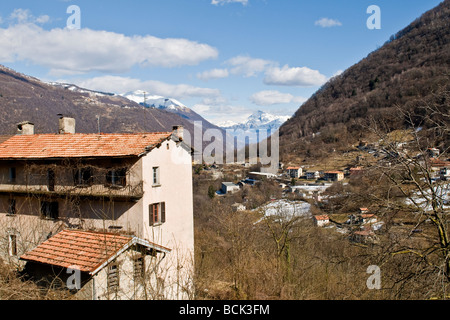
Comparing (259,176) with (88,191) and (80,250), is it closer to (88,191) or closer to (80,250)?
(88,191)

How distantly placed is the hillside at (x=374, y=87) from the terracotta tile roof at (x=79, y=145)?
301 ft

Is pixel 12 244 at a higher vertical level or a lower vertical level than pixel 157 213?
lower

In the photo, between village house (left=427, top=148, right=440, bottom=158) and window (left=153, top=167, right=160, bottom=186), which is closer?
village house (left=427, top=148, right=440, bottom=158)

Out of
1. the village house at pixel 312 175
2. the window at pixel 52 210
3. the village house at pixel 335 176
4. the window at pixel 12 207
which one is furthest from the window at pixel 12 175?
the village house at pixel 312 175

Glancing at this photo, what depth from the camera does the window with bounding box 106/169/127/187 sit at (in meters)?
16.0

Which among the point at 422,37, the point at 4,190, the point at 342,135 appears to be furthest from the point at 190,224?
the point at 422,37

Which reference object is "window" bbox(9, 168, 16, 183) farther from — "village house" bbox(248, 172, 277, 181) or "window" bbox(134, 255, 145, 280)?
"village house" bbox(248, 172, 277, 181)

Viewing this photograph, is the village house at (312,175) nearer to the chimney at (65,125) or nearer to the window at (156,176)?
the chimney at (65,125)

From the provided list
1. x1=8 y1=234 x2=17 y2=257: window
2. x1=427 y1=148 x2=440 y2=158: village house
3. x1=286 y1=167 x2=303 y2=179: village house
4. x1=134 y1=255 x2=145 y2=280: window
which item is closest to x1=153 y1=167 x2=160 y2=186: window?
x1=134 y1=255 x2=145 y2=280: window

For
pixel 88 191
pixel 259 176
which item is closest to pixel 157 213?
pixel 88 191

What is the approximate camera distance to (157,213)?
1673cm

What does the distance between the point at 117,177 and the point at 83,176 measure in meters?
1.97

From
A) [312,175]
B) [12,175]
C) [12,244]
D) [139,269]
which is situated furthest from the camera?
[312,175]

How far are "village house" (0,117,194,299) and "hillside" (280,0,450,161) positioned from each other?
90.8 m
